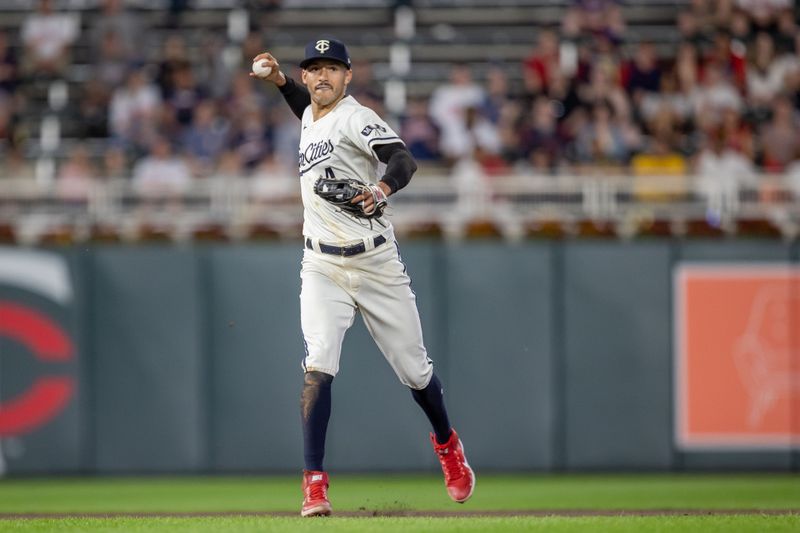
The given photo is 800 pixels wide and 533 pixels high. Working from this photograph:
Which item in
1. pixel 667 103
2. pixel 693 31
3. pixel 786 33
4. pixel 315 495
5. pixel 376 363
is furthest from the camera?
pixel 693 31

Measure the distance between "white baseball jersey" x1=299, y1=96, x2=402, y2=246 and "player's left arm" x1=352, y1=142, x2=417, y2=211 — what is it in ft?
0.14

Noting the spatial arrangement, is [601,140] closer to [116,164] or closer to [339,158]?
[116,164]

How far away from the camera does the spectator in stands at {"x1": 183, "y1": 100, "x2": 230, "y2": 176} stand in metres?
13.8

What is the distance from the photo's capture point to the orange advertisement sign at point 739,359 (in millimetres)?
12703

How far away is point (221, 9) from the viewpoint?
16.9m

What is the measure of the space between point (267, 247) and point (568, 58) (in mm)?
4145

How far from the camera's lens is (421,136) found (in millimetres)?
13648

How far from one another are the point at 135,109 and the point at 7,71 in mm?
1913

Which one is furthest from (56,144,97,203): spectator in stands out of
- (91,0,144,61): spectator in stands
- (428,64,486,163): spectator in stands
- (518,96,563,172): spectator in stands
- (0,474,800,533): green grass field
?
(518,96,563,172): spectator in stands

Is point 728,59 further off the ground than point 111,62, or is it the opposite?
point 111,62

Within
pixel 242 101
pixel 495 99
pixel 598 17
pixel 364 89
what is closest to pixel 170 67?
pixel 242 101

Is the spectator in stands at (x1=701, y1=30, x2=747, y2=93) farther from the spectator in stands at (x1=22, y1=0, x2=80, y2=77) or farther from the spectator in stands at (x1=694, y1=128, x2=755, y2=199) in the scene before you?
the spectator in stands at (x1=22, y1=0, x2=80, y2=77)

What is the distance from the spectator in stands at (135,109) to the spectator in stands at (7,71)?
1339mm

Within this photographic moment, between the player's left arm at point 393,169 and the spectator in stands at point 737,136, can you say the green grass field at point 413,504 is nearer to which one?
the player's left arm at point 393,169
